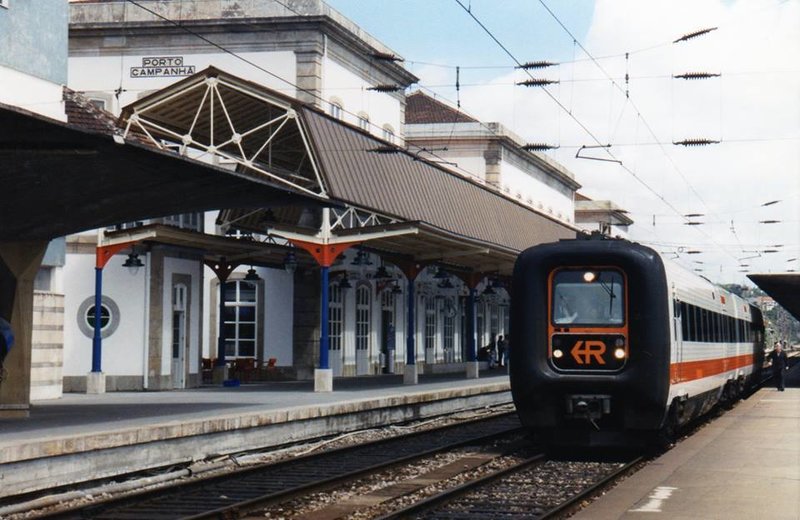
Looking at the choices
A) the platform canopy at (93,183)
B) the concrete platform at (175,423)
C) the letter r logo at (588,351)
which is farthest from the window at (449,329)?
the letter r logo at (588,351)

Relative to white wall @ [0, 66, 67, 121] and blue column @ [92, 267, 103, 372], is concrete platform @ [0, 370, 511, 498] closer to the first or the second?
blue column @ [92, 267, 103, 372]

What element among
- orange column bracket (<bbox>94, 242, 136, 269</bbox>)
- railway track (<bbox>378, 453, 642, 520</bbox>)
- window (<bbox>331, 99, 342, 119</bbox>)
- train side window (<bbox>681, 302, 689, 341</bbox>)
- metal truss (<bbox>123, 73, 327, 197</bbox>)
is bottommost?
railway track (<bbox>378, 453, 642, 520</bbox>)

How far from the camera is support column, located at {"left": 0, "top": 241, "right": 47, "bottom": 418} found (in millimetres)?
17312

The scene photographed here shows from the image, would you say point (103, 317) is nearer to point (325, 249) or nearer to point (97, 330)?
point (97, 330)

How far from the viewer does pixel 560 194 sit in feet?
217

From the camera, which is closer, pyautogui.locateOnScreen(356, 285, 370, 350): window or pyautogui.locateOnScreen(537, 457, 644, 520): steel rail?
pyautogui.locateOnScreen(537, 457, 644, 520): steel rail

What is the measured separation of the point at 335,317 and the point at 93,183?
21613mm

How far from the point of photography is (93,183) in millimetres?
14000

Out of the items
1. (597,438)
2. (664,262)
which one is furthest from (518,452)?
(664,262)

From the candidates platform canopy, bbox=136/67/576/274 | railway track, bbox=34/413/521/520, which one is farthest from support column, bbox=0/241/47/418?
platform canopy, bbox=136/67/576/274

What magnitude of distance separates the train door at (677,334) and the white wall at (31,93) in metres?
10.5

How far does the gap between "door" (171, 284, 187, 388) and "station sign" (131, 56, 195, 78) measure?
9104 millimetres

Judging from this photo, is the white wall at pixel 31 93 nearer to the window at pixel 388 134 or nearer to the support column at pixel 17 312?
the support column at pixel 17 312

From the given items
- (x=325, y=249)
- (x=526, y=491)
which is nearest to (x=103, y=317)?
(x=325, y=249)
